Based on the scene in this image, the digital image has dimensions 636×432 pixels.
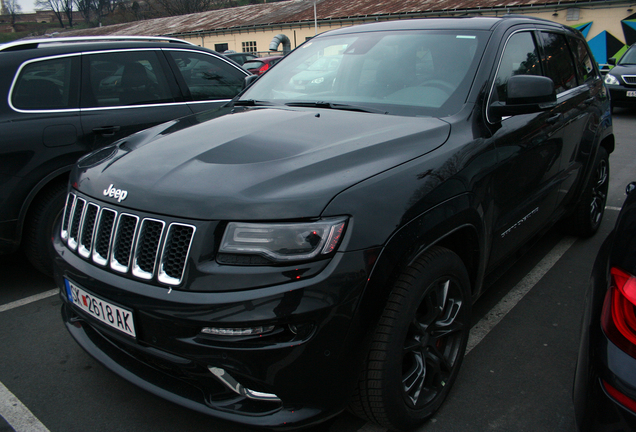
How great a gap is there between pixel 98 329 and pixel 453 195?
1613 mm

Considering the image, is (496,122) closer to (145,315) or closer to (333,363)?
(333,363)

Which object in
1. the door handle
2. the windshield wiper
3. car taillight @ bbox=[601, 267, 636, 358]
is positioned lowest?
car taillight @ bbox=[601, 267, 636, 358]

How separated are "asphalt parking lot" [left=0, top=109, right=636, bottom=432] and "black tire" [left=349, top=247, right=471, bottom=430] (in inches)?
8.6

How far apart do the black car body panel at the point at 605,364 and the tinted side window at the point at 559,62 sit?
6.79 feet

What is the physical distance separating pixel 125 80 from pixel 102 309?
276 cm

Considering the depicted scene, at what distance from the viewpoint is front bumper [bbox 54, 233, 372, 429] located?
1.71 metres

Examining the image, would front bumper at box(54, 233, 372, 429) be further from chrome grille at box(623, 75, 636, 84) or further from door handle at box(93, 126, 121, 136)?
chrome grille at box(623, 75, 636, 84)

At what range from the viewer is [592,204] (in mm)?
4430

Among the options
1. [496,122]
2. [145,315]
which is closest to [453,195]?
[496,122]

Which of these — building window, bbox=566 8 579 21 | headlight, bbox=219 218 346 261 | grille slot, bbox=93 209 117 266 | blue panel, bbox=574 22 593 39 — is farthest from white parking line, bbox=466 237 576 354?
building window, bbox=566 8 579 21

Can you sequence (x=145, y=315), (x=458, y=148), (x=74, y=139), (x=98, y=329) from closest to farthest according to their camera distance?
1. (x=145, y=315)
2. (x=98, y=329)
3. (x=458, y=148)
4. (x=74, y=139)

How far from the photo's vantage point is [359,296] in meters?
1.78

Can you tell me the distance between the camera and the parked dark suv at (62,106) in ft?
11.4

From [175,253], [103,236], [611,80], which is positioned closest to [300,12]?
[611,80]
